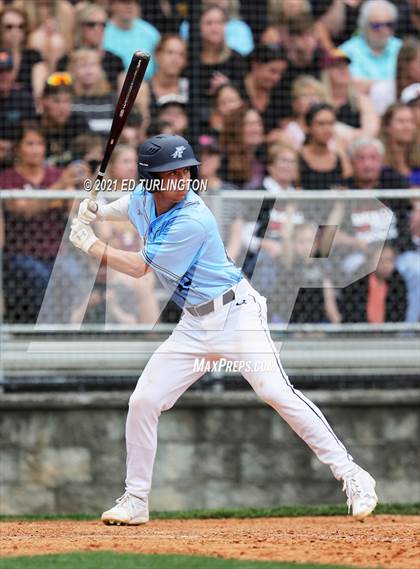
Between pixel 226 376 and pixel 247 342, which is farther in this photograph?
pixel 226 376

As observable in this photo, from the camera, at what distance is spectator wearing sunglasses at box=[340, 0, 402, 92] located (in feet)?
34.7

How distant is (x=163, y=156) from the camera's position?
691 centimetres

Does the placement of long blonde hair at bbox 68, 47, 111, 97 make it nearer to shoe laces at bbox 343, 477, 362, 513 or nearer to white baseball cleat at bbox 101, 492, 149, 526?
white baseball cleat at bbox 101, 492, 149, 526

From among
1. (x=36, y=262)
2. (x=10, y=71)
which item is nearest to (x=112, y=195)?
(x=36, y=262)

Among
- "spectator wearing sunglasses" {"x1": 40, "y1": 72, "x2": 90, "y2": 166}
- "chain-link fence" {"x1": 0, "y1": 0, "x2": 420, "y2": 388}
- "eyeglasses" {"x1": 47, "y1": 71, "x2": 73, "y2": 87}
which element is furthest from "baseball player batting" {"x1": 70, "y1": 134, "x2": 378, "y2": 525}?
"eyeglasses" {"x1": 47, "y1": 71, "x2": 73, "y2": 87}

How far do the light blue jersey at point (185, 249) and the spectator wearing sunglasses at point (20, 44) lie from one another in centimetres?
319

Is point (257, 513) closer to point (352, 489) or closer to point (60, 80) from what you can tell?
point (352, 489)

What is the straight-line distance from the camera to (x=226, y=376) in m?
9.70

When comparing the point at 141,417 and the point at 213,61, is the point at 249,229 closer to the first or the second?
the point at 213,61

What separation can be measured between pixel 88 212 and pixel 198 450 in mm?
3112

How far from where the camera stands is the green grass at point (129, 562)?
541 cm

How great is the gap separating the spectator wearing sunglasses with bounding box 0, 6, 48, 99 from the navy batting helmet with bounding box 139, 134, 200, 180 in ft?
11.1

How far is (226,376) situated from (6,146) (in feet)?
8.25

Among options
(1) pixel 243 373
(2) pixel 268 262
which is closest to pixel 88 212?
(1) pixel 243 373
